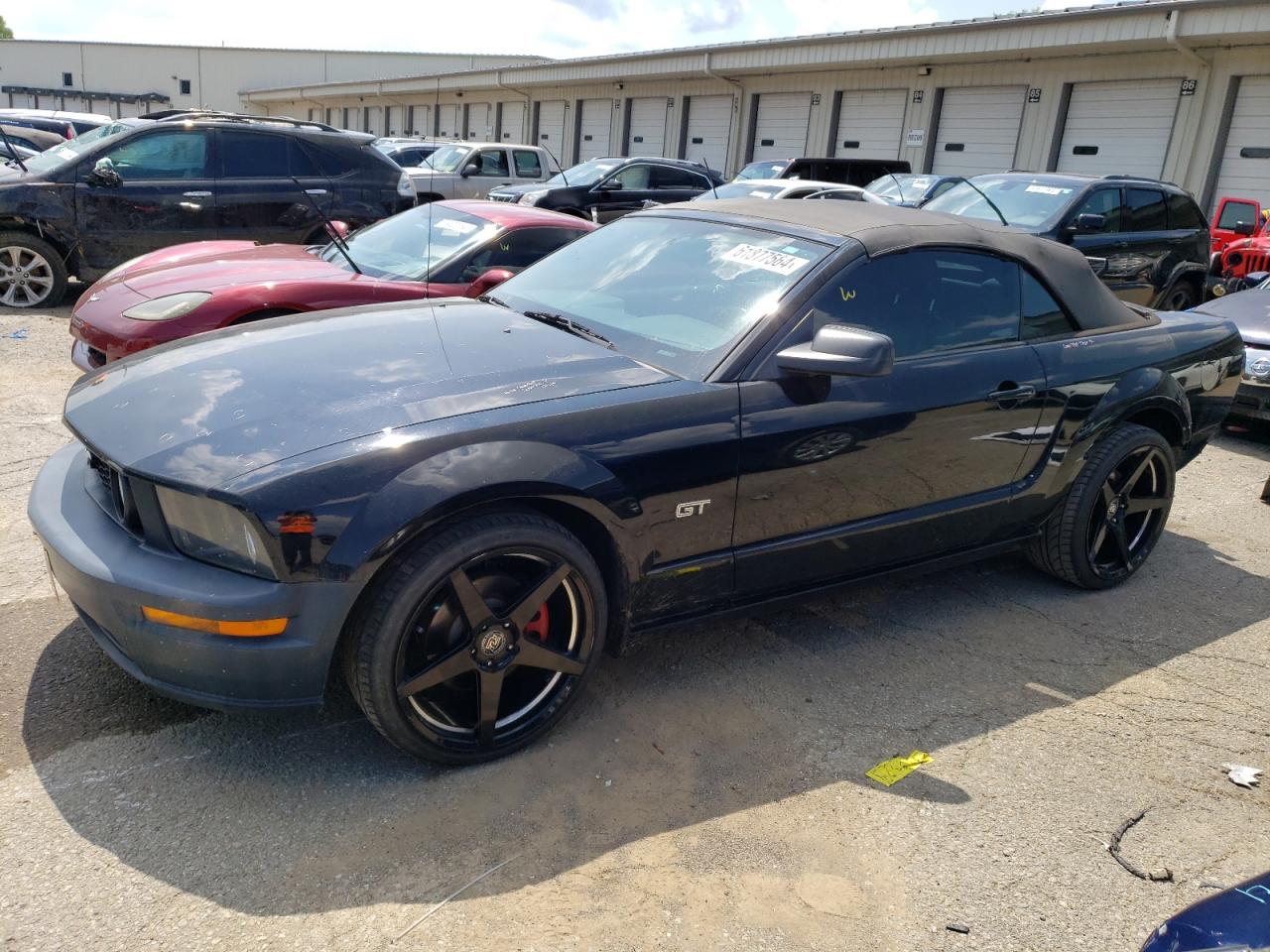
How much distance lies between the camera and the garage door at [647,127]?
26500mm

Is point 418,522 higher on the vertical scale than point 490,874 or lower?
higher

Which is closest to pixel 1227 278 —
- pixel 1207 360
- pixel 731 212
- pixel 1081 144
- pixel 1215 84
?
pixel 1215 84

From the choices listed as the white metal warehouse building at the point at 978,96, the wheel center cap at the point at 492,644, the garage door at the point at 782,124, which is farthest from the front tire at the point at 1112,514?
the garage door at the point at 782,124

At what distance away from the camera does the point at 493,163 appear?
16.9 metres

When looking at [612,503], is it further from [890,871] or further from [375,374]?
[890,871]

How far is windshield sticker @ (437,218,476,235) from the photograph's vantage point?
6.24m

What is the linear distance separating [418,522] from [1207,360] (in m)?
3.85

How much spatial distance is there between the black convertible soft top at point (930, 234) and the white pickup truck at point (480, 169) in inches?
503

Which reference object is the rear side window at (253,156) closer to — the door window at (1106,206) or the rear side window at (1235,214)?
the door window at (1106,206)

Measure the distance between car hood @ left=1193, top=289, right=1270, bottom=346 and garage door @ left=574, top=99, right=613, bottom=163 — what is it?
22.4 metres

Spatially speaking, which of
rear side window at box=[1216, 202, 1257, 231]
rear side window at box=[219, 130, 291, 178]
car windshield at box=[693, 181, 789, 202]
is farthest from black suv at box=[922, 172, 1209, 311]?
rear side window at box=[219, 130, 291, 178]

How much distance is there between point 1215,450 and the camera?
Answer: 7133mm

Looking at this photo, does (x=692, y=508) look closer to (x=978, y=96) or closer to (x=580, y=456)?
(x=580, y=456)

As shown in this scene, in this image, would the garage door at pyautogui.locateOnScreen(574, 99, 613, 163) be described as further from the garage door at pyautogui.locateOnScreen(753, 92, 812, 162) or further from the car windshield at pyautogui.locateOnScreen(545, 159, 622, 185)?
the car windshield at pyautogui.locateOnScreen(545, 159, 622, 185)
